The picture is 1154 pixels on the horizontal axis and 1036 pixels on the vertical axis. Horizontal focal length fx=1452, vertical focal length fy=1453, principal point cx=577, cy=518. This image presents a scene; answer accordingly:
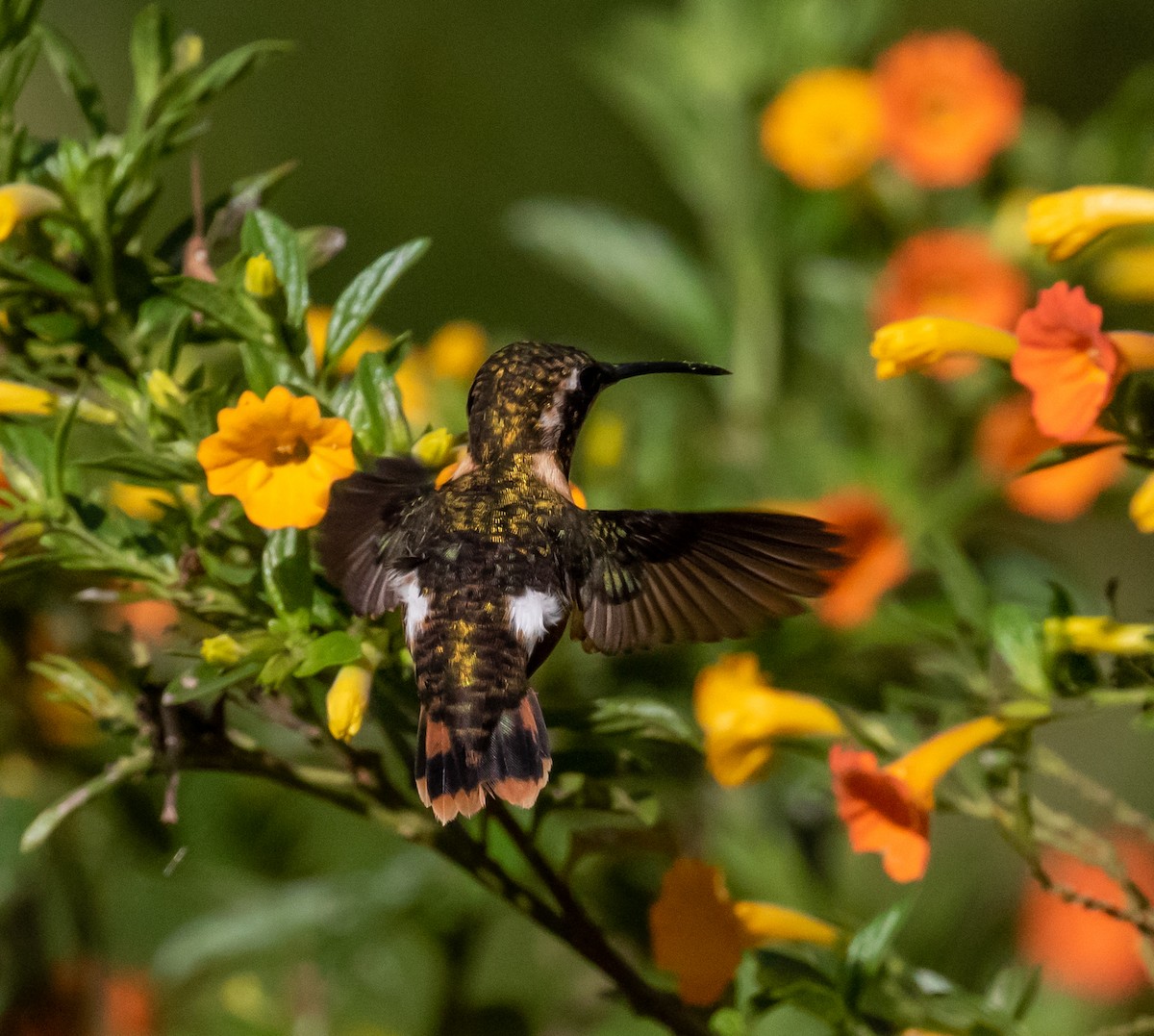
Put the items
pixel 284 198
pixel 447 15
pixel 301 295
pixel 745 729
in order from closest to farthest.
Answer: pixel 301 295, pixel 745 729, pixel 284 198, pixel 447 15

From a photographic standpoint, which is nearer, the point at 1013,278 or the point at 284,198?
the point at 1013,278

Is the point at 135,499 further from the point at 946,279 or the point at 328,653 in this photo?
the point at 946,279

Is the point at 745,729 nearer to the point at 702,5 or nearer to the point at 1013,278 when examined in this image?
the point at 1013,278

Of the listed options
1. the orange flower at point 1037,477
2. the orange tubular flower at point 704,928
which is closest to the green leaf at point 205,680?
the orange tubular flower at point 704,928

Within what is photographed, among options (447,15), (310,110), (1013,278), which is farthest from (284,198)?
(1013,278)

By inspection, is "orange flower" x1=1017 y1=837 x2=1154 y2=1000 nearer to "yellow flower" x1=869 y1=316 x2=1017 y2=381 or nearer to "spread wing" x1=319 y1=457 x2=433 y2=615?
"yellow flower" x1=869 y1=316 x2=1017 y2=381
